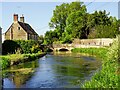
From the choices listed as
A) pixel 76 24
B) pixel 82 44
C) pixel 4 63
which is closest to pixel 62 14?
pixel 76 24

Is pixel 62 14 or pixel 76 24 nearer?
pixel 76 24

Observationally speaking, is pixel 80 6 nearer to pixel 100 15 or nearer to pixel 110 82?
pixel 100 15

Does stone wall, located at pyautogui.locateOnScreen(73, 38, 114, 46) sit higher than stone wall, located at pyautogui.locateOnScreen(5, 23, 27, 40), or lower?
lower

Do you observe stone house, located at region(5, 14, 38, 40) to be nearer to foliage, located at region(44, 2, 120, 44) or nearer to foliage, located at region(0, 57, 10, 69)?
foliage, located at region(44, 2, 120, 44)

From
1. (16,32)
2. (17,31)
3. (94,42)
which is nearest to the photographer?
(94,42)

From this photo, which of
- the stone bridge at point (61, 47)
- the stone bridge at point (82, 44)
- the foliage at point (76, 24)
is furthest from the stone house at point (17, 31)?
the foliage at point (76, 24)

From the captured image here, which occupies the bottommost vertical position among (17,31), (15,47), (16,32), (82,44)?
(15,47)

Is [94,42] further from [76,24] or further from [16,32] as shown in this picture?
[16,32]

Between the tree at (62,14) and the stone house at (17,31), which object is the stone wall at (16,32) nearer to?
the stone house at (17,31)

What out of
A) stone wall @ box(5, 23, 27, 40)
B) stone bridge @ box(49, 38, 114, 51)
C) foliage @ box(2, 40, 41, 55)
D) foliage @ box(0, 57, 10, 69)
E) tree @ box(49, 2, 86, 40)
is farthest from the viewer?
tree @ box(49, 2, 86, 40)

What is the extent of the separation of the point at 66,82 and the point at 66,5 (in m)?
68.8

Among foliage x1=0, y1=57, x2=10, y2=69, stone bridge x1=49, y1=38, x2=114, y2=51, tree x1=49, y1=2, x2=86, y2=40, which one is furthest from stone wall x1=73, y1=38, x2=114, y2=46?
foliage x1=0, y1=57, x2=10, y2=69

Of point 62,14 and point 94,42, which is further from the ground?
point 62,14

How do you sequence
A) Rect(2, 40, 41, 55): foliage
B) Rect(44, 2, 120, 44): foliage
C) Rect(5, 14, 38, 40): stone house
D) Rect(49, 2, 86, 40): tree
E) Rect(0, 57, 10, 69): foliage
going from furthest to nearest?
1. Rect(49, 2, 86, 40): tree
2. Rect(44, 2, 120, 44): foliage
3. Rect(5, 14, 38, 40): stone house
4. Rect(2, 40, 41, 55): foliage
5. Rect(0, 57, 10, 69): foliage
